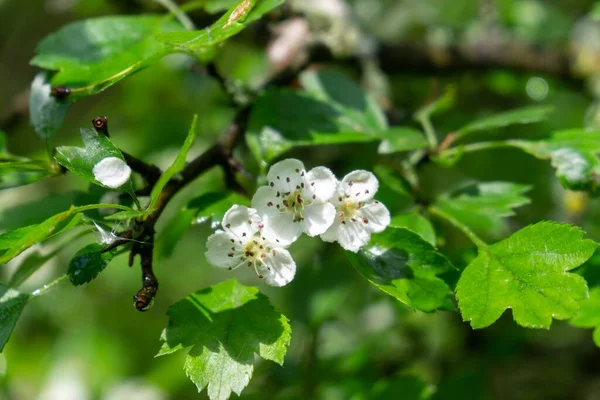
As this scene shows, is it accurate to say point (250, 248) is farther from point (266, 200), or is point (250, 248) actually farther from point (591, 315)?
point (591, 315)

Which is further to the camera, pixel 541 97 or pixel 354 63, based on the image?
pixel 541 97

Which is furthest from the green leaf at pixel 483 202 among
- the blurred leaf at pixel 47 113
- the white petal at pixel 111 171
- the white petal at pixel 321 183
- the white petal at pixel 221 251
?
the blurred leaf at pixel 47 113

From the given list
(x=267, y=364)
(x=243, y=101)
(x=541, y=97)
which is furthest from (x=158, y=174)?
(x=541, y=97)

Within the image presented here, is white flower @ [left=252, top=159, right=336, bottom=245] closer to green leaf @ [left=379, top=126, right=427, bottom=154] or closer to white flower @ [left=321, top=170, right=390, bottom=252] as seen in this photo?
white flower @ [left=321, top=170, right=390, bottom=252]

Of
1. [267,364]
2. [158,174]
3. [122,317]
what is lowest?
[122,317]

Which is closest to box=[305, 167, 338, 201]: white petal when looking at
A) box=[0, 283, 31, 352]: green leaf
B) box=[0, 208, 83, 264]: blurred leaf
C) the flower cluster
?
the flower cluster

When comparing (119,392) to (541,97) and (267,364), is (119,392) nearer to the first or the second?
(267,364)
